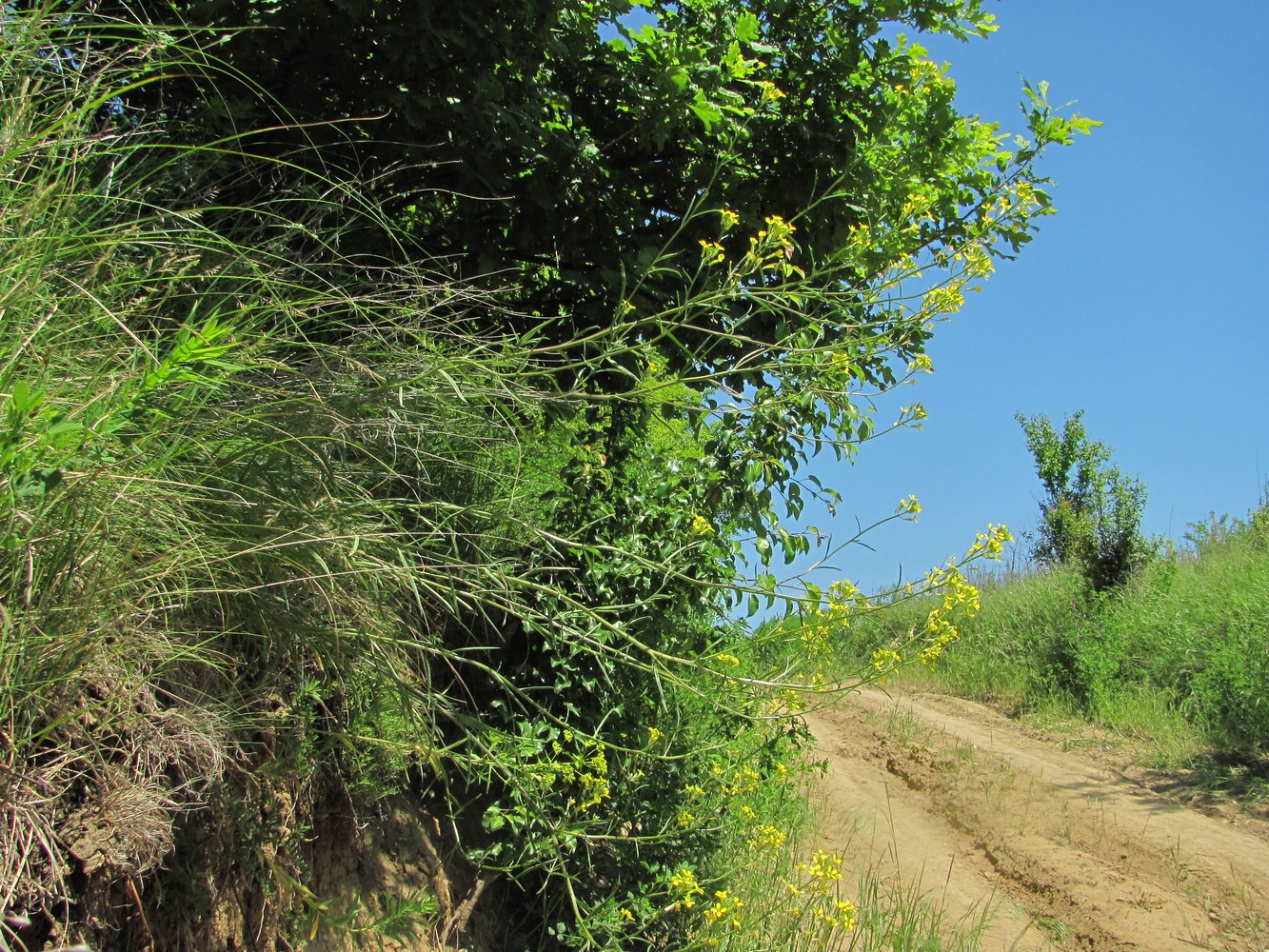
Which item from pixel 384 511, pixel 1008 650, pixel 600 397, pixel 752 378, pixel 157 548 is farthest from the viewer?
pixel 1008 650

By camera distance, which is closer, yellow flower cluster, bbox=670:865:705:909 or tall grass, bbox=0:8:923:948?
tall grass, bbox=0:8:923:948

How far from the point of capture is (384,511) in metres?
2.60

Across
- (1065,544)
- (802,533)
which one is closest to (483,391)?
(802,533)

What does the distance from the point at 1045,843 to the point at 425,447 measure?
18.3 ft

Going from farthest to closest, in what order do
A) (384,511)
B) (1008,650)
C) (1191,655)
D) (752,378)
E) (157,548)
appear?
(1008,650), (1191,655), (752,378), (384,511), (157,548)

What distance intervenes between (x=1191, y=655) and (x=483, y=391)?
991cm

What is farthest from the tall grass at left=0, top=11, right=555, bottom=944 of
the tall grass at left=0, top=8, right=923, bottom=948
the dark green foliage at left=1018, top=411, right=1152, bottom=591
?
the dark green foliage at left=1018, top=411, right=1152, bottom=591

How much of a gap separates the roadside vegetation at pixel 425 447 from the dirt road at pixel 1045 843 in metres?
1.31

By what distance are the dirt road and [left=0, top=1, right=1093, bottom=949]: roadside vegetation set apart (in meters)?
1.31

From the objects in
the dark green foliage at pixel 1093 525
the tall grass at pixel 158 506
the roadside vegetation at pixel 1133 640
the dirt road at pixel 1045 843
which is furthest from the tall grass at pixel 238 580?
the dark green foliage at pixel 1093 525

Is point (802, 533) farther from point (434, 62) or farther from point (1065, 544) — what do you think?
point (1065, 544)

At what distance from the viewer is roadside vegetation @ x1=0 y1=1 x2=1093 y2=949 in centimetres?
205

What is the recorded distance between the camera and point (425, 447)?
3141mm

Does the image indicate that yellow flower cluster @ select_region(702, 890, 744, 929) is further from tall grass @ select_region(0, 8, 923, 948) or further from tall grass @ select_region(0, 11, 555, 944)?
tall grass @ select_region(0, 11, 555, 944)
